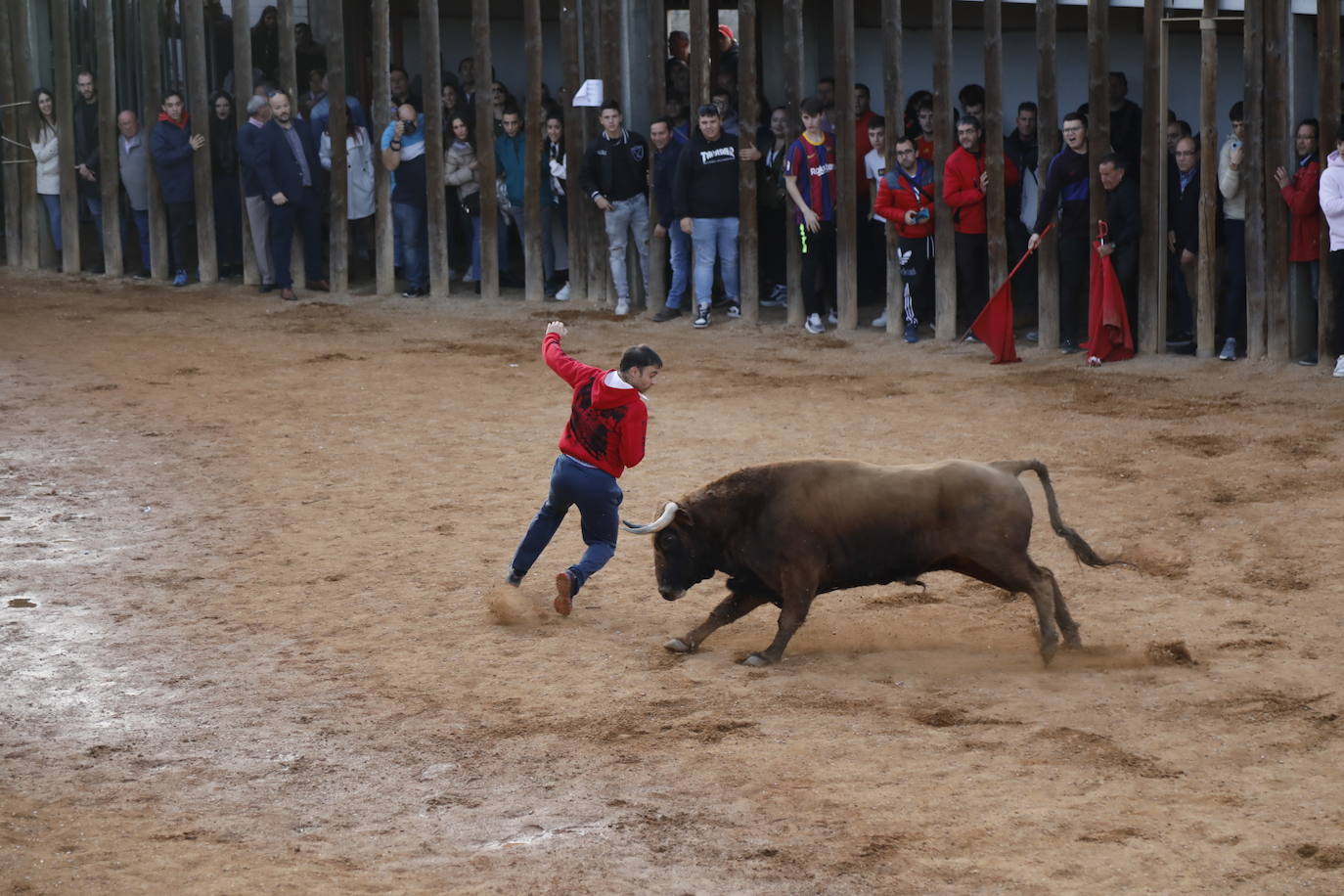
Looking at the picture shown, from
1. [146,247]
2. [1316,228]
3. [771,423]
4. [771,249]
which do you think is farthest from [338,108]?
[1316,228]

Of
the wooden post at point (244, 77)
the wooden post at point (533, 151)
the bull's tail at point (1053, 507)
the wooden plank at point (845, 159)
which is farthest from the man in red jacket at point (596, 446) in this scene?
the wooden post at point (244, 77)

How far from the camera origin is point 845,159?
16.8m

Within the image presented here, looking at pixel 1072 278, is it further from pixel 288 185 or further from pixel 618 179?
pixel 288 185

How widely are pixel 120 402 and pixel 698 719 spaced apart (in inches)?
339

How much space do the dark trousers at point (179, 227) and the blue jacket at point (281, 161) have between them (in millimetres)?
1561

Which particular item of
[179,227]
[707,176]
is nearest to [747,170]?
[707,176]

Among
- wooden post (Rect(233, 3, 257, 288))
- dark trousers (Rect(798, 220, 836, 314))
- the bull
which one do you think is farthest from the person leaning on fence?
the bull

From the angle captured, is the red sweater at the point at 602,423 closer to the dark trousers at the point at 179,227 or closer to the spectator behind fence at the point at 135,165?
the dark trousers at the point at 179,227

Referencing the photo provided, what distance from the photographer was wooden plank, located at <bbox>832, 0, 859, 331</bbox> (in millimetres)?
16656

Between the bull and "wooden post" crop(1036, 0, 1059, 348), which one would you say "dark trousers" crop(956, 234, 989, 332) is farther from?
the bull

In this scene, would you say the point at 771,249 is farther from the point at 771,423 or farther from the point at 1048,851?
the point at 1048,851

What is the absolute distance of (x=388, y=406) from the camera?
46.2 ft

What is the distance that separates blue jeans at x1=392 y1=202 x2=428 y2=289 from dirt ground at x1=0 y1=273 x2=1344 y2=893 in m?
5.21

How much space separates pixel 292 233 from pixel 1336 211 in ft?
37.5
